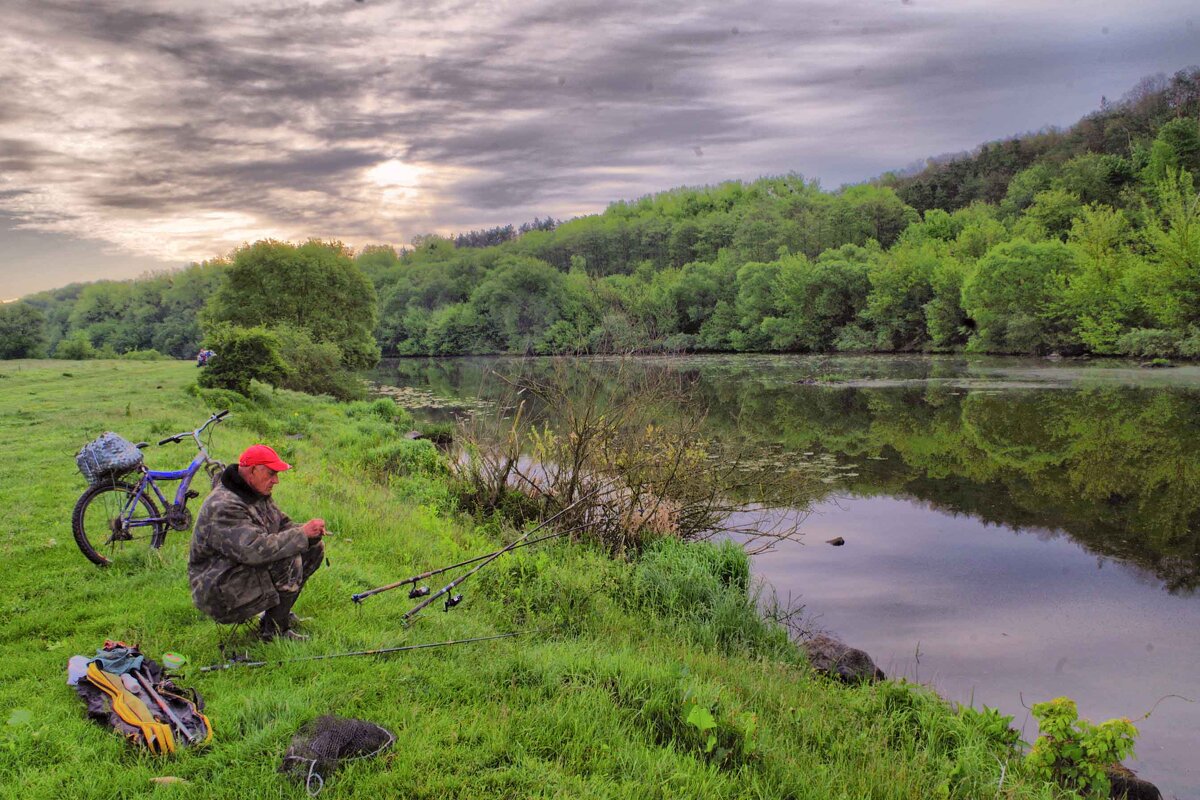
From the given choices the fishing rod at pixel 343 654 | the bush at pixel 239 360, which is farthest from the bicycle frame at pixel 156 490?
the bush at pixel 239 360

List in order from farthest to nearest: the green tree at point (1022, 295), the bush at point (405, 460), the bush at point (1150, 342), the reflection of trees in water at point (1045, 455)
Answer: the green tree at point (1022, 295) → the bush at point (1150, 342) → the bush at point (405, 460) → the reflection of trees in water at point (1045, 455)

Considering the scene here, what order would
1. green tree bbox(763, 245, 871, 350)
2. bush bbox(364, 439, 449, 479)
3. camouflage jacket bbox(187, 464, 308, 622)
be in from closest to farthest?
camouflage jacket bbox(187, 464, 308, 622) < bush bbox(364, 439, 449, 479) < green tree bbox(763, 245, 871, 350)

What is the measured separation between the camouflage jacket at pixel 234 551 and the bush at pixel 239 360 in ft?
75.0

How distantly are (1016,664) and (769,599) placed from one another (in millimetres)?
3269

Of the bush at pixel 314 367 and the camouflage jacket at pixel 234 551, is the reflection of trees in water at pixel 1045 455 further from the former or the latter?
the bush at pixel 314 367

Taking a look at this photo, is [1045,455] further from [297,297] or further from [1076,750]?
[297,297]

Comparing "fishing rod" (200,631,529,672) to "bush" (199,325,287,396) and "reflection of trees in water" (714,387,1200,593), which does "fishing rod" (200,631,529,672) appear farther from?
"bush" (199,325,287,396)

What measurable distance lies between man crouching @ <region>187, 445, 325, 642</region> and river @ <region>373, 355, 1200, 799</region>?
713 centimetres

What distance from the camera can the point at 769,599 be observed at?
11.0 m

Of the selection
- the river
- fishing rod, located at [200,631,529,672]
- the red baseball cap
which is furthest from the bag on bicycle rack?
the river

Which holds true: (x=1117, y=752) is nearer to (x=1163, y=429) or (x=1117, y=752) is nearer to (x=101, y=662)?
(x=101, y=662)

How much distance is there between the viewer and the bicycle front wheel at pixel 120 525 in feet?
24.3

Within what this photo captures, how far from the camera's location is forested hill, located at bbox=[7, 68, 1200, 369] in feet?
153

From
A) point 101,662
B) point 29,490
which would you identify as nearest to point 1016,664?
point 101,662
